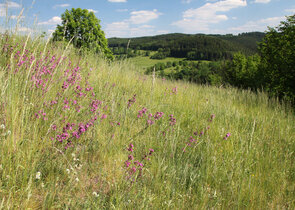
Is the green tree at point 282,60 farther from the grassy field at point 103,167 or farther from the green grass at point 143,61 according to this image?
the grassy field at point 103,167

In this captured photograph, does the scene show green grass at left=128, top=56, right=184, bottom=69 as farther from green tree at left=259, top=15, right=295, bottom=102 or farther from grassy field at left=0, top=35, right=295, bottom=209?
green tree at left=259, top=15, right=295, bottom=102

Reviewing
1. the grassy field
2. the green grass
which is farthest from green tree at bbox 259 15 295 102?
the grassy field

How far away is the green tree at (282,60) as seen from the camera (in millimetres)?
11070

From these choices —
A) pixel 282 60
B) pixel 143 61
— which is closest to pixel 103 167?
pixel 282 60

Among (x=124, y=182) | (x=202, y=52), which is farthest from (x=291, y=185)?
(x=202, y=52)

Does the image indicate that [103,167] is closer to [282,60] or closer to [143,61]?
[282,60]

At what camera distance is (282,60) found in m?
11.3

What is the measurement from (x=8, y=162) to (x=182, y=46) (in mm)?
105325

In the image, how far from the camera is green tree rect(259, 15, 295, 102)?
11.1 m

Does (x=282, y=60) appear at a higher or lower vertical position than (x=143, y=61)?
lower

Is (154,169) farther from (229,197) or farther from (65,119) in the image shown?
(65,119)

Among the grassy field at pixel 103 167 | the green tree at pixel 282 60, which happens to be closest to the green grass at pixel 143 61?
the grassy field at pixel 103 167

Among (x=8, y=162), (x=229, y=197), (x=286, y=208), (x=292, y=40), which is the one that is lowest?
(x=286, y=208)

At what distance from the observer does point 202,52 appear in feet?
287
